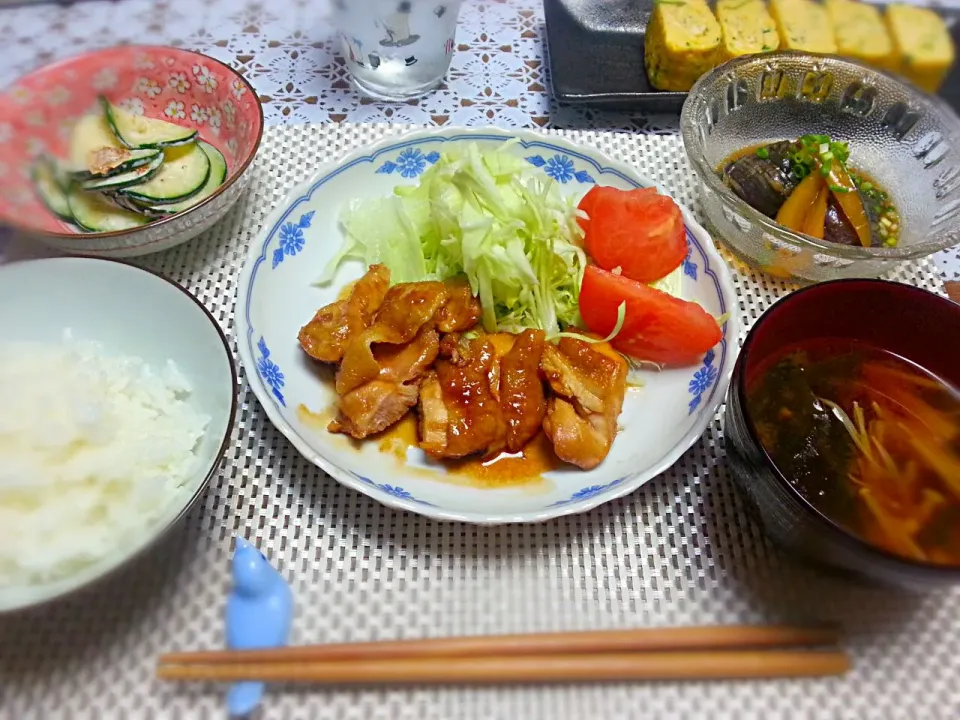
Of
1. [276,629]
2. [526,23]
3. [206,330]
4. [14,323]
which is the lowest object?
[276,629]

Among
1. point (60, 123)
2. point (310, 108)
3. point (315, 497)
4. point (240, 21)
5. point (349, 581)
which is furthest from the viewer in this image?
point (240, 21)

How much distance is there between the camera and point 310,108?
2.80m

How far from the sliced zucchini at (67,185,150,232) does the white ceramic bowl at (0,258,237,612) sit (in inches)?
13.8

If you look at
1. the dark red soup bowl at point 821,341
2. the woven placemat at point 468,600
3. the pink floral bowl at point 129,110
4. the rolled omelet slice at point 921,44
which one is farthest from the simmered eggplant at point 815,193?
the pink floral bowl at point 129,110

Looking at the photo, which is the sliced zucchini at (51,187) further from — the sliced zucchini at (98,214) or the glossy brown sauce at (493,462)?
the glossy brown sauce at (493,462)

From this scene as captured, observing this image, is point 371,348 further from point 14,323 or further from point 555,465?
point 14,323

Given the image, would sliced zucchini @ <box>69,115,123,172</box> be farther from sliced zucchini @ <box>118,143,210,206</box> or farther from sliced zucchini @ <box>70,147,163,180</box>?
sliced zucchini @ <box>118,143,210,206</box>

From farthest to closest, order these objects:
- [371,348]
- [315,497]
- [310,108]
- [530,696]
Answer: [310,108] → [371,348] → [315,497] → [530,696]

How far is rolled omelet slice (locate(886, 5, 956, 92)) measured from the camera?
2.72m

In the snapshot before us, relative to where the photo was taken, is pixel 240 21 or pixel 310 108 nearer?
pixel 310 108

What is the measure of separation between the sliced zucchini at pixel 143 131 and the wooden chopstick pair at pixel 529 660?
1703mm

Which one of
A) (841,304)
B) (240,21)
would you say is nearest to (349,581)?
(841,304)

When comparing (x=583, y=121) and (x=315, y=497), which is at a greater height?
(x=583, y=121)

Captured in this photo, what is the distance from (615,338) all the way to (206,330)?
1.16m
